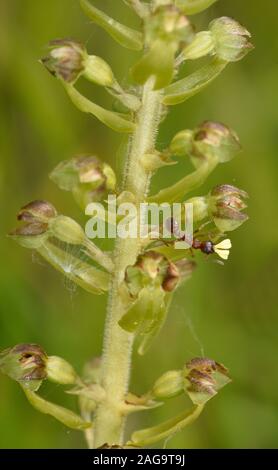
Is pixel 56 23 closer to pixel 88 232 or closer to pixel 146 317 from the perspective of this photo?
pixel 88 232

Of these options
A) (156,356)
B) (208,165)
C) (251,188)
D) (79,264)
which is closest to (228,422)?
(156,356)

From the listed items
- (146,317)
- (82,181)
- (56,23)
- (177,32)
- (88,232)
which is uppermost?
(56,23)

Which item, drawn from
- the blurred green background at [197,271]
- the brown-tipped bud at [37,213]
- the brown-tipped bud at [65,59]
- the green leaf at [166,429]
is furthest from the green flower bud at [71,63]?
the blurred green background at [197,271]

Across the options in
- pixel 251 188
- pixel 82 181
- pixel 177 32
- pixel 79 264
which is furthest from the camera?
pixel 251 188

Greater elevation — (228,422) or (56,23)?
(56,23)

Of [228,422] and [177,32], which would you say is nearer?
[177,32]

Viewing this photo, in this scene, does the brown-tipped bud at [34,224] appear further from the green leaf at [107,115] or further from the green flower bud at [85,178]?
the green leaf at [107,115]

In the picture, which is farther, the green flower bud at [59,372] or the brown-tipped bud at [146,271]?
the green flower bud at [59,372]

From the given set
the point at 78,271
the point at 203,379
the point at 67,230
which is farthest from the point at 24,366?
the point at 203,379
